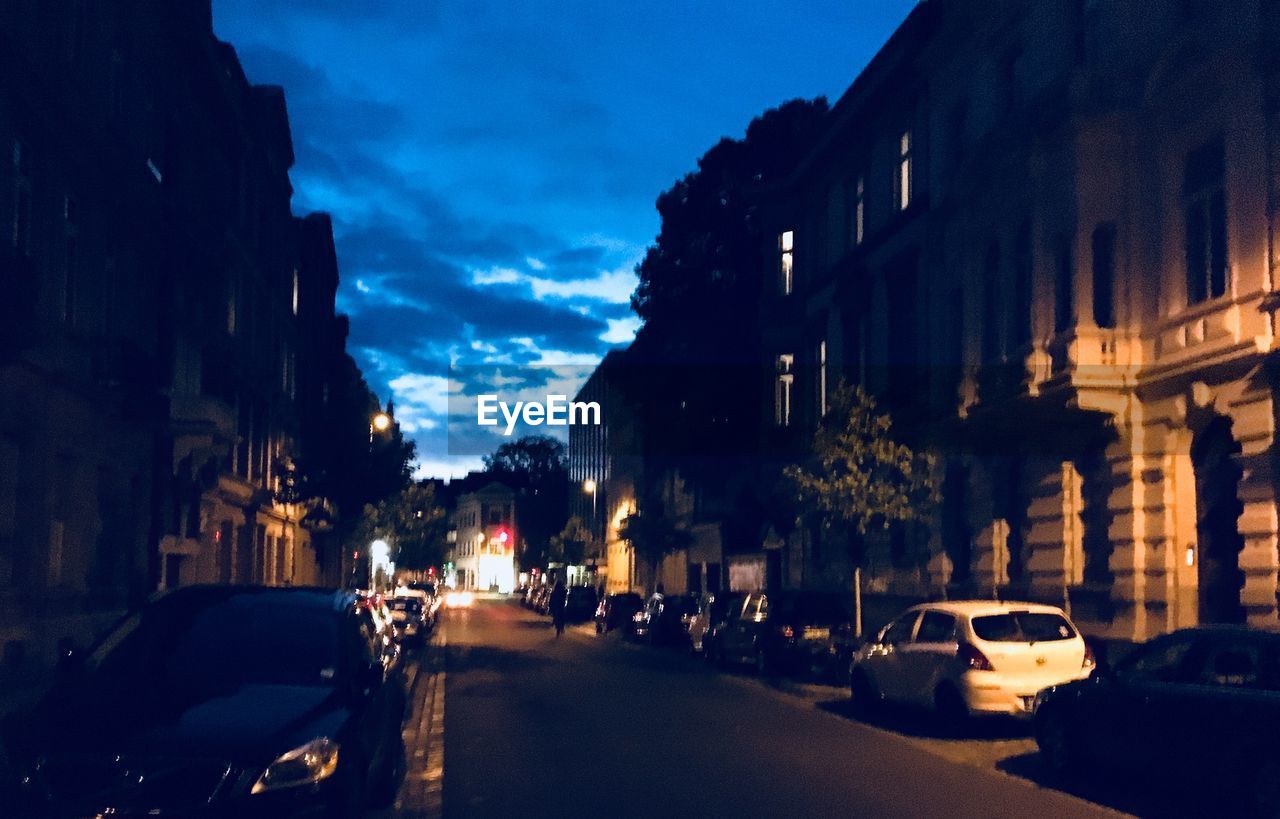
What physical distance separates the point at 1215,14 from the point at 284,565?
4187cm

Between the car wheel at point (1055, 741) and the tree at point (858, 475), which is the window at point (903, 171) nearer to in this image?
the tree at point (858, 475)

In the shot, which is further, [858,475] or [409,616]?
[409,616]

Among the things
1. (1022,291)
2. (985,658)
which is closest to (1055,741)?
(985,658)

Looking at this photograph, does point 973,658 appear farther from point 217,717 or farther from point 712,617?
point 712,617

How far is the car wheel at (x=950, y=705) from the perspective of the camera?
54.6 ft

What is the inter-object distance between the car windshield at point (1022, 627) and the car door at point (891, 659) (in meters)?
1.49

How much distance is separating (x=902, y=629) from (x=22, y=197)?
1367 centimetres

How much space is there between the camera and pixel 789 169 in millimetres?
44938

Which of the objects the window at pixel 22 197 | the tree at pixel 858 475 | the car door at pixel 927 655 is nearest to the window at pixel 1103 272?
the tree at pixel 858 475

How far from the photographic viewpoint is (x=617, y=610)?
4862 cm

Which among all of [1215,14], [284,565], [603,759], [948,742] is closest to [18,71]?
[603,759]

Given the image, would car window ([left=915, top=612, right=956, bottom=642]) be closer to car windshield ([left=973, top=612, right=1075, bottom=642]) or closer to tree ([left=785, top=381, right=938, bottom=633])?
car windshield ([left=973, top=612, right=1075, bottom=642])

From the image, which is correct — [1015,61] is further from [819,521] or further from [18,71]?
[18,71]

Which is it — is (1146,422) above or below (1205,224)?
below
